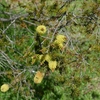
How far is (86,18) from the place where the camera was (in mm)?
3410

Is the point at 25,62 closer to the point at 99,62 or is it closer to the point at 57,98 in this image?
the point at 57,98

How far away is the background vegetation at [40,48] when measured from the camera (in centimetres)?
300

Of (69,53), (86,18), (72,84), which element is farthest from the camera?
(86,18)

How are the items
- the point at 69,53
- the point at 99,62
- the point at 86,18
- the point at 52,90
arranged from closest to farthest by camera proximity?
the point at 69,53, the point at 86,18, the point at 52,90, the point at 99,62

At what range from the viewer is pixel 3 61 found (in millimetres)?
3160

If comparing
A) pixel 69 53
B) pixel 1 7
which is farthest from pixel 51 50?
pixel 1 7

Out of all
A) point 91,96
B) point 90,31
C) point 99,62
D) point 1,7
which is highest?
point 1,7

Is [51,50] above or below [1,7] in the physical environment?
below

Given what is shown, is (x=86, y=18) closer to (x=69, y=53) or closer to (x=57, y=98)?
(x=69, y=53)

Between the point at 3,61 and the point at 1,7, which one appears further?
the point at 1,7

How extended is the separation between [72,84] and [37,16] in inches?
30.8

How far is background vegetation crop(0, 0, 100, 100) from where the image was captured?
3.00 m

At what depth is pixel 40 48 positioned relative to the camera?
289 cm

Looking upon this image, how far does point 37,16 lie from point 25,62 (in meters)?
0.51
